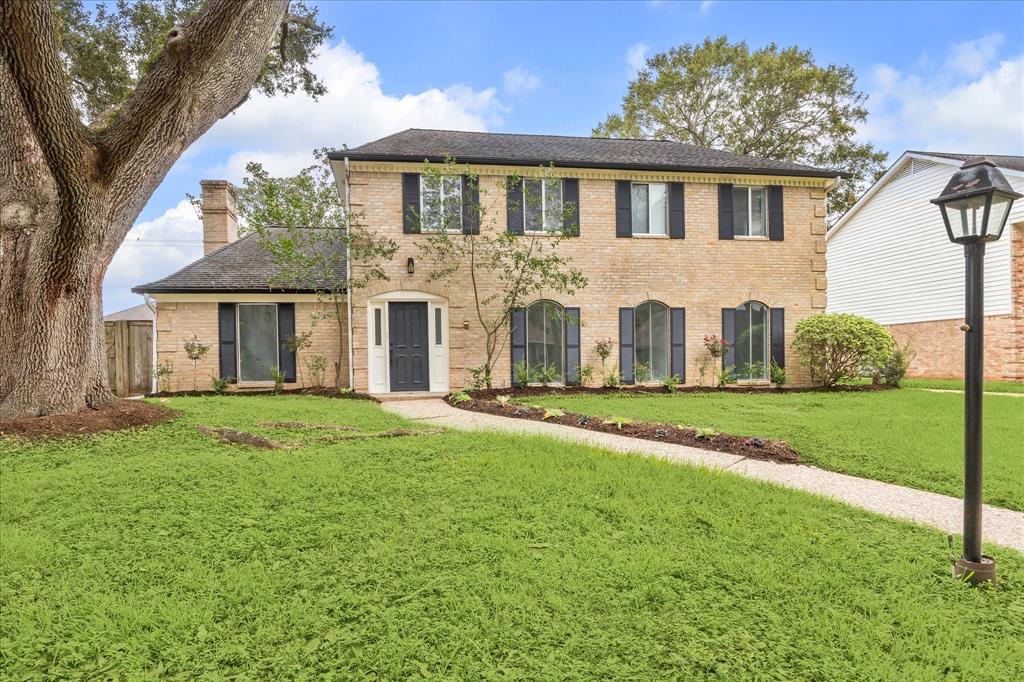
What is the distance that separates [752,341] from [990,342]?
7506 millimetres

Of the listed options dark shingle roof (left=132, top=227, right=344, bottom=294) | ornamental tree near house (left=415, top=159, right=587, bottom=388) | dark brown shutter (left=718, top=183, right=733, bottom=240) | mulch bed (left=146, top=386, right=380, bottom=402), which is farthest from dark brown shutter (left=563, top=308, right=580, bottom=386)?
dark shingle roof (left=132, top=227, right=344, bottom=294)

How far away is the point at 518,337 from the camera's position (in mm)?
13086

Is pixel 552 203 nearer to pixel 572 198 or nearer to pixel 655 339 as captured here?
pixel 572 198

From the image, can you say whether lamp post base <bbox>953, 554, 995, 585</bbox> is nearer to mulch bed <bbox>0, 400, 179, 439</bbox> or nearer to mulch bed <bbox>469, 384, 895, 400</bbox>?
mulch bed <bbox>0, 400, 179, 439</bbox>

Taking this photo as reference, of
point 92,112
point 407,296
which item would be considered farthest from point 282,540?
point 92,112

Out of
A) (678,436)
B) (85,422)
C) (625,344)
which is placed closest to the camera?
(85,422)

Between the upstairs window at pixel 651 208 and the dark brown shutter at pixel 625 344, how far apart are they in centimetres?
211

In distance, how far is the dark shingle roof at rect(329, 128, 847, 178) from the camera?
1267 cm

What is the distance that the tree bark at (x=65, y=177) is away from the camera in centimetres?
618

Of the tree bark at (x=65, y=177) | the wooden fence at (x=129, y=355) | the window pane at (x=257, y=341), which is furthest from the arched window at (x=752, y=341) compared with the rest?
the wooden fence at (x=129, y=355)

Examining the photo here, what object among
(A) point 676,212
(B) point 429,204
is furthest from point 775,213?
(B) point 429,204

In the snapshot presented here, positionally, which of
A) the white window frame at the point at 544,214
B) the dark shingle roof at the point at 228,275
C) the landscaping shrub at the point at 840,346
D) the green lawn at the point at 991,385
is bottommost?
the green lawn at the point at 991,385

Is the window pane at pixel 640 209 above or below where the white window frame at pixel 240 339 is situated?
above

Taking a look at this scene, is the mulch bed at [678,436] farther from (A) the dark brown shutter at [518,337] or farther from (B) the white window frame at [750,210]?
(B) the white window frame at [750,210]
